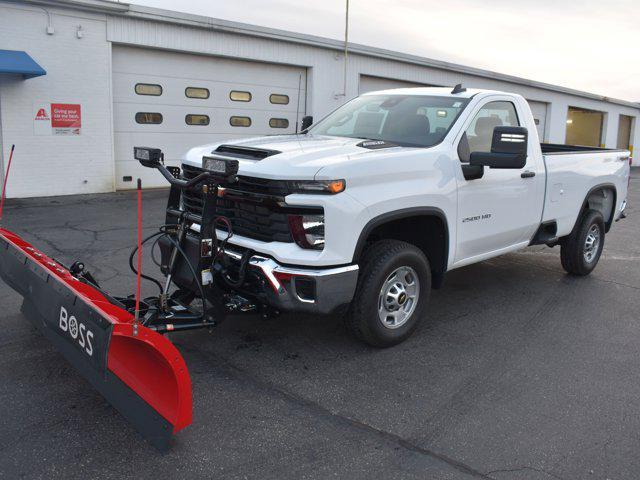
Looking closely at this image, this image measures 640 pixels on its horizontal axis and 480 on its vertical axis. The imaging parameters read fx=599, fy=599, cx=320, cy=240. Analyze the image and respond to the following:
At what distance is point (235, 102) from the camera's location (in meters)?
14.7

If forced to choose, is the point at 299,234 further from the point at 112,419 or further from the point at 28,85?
the point at 28,85

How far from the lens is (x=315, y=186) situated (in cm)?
385

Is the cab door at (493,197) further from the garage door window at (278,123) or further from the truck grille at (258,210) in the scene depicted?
the garage door window at (278,123)

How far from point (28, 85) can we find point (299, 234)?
9.73 meters

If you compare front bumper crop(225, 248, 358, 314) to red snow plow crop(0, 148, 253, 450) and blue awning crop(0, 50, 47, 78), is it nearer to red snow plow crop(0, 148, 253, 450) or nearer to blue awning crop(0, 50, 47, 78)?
red snow plow crop(0, 148, 253, 450)

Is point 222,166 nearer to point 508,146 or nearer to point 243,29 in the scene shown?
point 508,146

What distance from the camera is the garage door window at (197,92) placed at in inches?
545

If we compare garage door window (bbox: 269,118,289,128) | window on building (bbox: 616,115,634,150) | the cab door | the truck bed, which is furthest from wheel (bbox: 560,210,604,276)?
window on building (bbox: 616,115,634,150)

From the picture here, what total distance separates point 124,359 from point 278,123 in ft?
42.7

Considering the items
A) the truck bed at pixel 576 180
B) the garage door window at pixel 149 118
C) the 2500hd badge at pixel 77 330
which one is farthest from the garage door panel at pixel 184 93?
the 2500hd badge at pixel 77 330

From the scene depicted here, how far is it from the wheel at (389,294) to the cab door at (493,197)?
1.79 feet

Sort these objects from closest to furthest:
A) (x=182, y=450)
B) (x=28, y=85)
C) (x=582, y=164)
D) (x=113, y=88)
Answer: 1. (x=182, y=450)
2. (x=582, y=164)
3. (x=28, y=85)
4. (x=113, y=88)

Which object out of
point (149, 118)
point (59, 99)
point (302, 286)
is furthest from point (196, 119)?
point (302, 286)

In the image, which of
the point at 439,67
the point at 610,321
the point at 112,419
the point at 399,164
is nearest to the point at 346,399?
the point at 112,419
